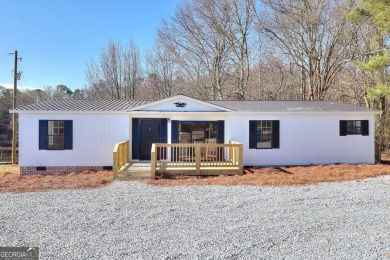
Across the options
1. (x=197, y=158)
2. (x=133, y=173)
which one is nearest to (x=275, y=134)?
(x=197, y=158)

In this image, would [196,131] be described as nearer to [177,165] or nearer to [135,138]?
[177,165]

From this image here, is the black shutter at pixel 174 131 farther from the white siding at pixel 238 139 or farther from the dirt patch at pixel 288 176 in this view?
the dirt patch at pixel 288 176

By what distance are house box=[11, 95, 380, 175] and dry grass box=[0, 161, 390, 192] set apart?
1.06 metres

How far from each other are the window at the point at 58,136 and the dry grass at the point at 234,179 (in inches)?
50.5

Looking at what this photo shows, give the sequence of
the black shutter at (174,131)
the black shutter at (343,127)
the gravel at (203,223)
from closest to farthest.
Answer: the gravel at (203,223), the black shutter at (174,131), the black shutter at (343,127)

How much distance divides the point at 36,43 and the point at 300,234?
22.8 meters

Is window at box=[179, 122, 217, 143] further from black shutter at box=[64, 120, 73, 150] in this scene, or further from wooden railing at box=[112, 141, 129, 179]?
black shutter at box=[64, 120, 73, 150]

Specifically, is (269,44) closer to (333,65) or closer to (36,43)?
(333,65)

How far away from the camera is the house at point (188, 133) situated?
10.4 metres

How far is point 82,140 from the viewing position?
10594 mm

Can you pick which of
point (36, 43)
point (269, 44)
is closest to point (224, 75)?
point (269, 44)

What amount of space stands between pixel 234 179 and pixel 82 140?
246 inches

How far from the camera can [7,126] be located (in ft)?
108

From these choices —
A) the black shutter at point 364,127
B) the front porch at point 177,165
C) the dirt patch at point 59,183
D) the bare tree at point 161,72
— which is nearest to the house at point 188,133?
the black shutter at point 364,127
